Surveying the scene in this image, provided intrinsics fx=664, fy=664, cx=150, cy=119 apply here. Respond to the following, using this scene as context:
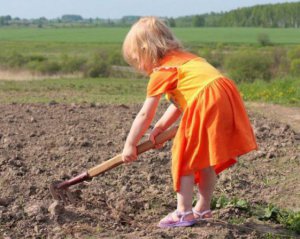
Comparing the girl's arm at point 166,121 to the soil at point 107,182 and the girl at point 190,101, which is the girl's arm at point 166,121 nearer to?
the girl at point 190,101

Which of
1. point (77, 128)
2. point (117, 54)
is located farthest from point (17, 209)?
point (117, 54)

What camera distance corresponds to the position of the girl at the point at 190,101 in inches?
156

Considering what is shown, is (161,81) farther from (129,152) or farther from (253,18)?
(253,18)

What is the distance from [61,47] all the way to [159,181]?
6016cm

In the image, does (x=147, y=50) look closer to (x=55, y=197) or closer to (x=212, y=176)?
(x=212, y=176)

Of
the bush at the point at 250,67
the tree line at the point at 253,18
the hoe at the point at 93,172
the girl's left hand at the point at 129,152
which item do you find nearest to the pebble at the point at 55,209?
the hoe at the point at 93,172

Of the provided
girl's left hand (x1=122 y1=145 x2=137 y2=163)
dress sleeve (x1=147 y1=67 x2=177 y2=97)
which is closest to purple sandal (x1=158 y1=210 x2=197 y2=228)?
girl's left hand (x1=122 y1=145 x2=137 y2=163)

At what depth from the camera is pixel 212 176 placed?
421 centimetres

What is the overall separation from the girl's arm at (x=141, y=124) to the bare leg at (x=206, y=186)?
46cm

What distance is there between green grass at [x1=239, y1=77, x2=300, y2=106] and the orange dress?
25.7 ft

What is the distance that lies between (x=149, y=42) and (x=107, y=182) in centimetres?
206

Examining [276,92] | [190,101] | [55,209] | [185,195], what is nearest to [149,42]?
[190,101]

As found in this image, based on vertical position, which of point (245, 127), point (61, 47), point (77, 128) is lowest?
point (61, 47)

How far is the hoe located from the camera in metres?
4.22
